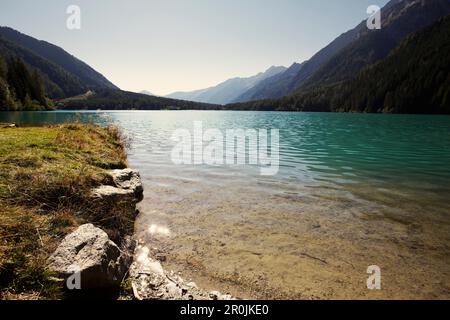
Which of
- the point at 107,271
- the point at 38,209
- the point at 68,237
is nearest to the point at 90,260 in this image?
the point at 107,271

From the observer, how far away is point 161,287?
18.7 ft

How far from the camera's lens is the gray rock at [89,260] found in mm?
4977

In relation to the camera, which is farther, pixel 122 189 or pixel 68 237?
pixel 122 189

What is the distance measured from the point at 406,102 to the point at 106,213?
186873 mm

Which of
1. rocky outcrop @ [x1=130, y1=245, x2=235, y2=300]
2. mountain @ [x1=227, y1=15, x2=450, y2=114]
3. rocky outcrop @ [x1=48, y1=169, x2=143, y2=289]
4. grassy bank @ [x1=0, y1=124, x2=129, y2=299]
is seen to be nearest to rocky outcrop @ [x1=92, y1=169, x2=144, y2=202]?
grassy bank @ [x1=0, y1=124, x2=129, y2=299]

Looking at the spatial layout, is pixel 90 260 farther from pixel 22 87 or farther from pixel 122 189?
pixel 22 87

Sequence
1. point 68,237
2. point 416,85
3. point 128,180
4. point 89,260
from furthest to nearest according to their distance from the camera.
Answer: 1. point 416,85
2. point 128,180
3. point 68,237
4. point 89,260

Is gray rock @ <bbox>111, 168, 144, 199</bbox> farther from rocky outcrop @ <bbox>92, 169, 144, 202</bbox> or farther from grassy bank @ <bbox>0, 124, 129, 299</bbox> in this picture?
grassy bank @ <bbox>0, 124, 129, 299</bbox>

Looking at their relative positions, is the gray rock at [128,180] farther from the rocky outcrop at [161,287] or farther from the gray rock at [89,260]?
the gray rock at [89,260]

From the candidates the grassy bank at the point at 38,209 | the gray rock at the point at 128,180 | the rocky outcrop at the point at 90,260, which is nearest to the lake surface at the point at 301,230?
the gray rock at the point at 128,180

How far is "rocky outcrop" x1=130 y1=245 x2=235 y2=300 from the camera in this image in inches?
214

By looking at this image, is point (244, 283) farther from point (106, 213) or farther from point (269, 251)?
point (106, 213)

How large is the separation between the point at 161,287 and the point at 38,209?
12.0 feet
